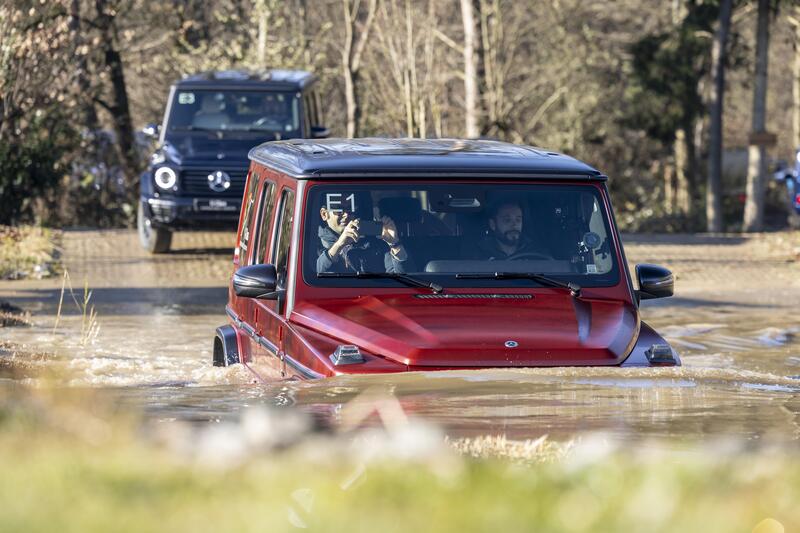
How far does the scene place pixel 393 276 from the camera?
23.9 feet

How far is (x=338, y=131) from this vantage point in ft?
126

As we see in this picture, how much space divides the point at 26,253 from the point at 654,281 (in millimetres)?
12412

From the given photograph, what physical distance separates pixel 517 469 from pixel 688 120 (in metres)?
35.0

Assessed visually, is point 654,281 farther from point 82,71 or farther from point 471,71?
point 471,71

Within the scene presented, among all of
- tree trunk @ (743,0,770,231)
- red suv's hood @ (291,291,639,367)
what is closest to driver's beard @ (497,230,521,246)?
red suv's hood @ (291,291,639,367)

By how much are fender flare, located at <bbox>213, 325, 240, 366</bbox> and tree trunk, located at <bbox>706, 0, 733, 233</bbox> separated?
27826 millimetres

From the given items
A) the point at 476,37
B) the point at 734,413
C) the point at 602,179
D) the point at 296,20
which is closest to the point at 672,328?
the point at 602,179

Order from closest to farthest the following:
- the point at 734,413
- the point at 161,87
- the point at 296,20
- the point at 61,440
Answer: the point at 61,440, the point at 734,413, the point at 161,87, the point at 296,20

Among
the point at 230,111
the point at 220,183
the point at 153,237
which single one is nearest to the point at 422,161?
the point at 220,183

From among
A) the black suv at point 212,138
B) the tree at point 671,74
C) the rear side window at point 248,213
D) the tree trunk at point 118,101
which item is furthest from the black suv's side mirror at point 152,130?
the tree at point 671,74

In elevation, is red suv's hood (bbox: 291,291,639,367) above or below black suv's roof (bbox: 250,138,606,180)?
below

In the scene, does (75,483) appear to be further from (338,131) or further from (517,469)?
(338,131)

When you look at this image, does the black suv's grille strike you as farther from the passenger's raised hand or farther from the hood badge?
the passenger's raised hand

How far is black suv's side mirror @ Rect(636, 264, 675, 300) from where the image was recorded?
24.8 ft
